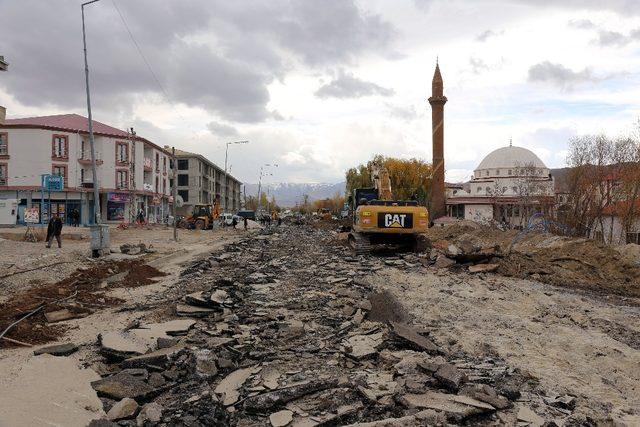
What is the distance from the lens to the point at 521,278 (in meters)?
14.6

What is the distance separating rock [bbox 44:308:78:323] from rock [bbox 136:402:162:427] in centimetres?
500

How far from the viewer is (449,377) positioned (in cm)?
543

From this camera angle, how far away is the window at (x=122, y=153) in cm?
5184

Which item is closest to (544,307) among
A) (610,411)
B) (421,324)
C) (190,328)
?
(421,324)

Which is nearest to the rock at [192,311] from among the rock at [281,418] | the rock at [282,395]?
the rock at [282,395]

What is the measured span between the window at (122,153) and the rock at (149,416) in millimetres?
51457

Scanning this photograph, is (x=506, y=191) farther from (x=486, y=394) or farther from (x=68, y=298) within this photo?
(x=486, y=394)

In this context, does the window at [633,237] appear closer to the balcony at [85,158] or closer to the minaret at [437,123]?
the minaret at [437,123]

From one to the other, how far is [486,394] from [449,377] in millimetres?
430

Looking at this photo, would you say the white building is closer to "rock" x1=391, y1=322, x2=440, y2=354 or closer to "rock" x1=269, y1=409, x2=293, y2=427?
"rock" x1=391, y1=322, x2=440, y2=354

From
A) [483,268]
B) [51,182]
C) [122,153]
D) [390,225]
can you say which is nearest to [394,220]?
[390,225]

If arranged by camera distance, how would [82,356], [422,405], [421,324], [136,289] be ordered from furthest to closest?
[136,289] < [421,324] < [82,356] < [422,405]

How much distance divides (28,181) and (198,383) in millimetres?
47459

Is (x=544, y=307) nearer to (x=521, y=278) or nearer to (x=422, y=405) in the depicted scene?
(x=521, y=278)
